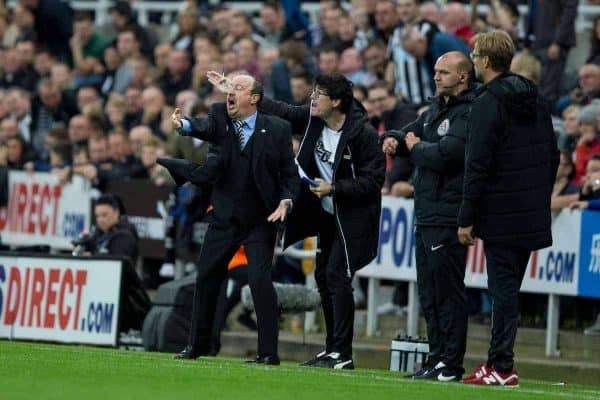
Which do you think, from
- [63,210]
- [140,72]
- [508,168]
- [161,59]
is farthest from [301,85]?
[508,168]

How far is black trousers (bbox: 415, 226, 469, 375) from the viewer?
1323 cm

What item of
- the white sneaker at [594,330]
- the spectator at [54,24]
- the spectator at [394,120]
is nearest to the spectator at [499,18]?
the spectator at [394,120]

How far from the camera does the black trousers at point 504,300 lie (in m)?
12.7

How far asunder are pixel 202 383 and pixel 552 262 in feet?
20.7

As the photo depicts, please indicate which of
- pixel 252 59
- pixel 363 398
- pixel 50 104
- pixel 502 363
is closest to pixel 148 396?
pixel 363 398

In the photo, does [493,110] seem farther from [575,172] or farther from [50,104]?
[50,104]

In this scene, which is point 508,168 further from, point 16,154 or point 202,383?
point 16,154

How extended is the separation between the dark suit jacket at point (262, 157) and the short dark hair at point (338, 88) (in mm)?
450

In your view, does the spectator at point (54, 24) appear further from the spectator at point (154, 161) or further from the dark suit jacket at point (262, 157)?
the dark suit jacket at point (262, 157)

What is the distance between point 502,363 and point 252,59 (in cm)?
1052

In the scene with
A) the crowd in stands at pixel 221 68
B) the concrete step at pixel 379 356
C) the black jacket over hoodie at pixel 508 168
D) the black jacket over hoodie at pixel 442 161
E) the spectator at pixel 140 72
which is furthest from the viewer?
the spectator at pixel 140 72

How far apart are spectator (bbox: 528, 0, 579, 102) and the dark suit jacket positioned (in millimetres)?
5682

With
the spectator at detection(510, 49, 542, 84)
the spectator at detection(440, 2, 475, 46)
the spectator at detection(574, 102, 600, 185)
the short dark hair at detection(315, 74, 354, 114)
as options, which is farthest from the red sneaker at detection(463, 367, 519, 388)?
the spectator at detection(440, 2, 475, 46)

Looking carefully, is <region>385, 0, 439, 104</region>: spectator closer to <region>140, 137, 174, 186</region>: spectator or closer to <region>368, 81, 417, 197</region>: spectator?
<region>368, 81, 417, 197</region>: spectator
